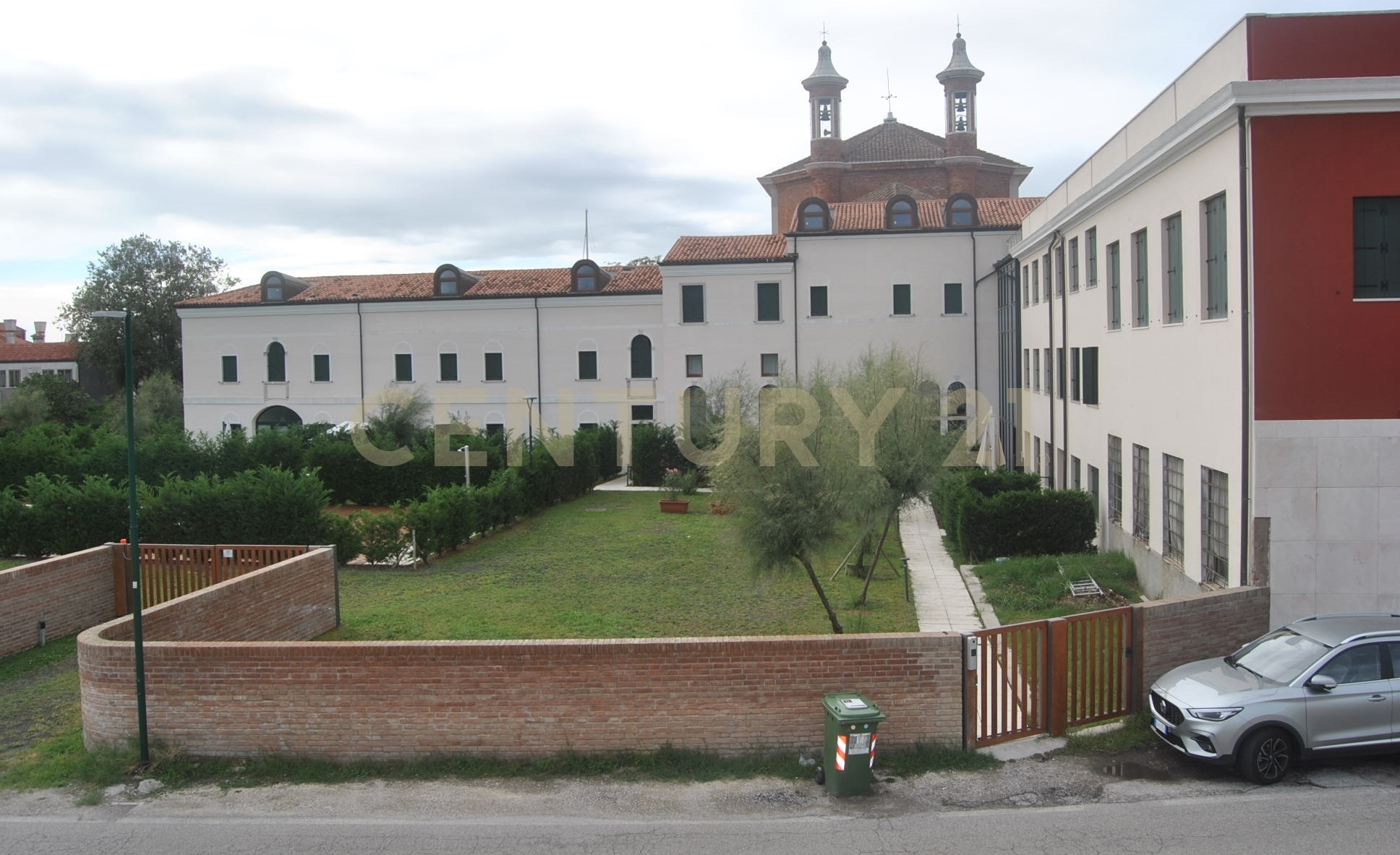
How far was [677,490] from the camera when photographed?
3030 centimetres

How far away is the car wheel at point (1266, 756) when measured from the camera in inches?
347

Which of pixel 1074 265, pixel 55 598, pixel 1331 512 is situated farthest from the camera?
pixel 1074 265

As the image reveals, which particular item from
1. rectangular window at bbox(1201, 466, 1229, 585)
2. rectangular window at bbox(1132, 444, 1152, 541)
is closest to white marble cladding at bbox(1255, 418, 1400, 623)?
rectangular window at bbox(1201, 466, 1229, 585)

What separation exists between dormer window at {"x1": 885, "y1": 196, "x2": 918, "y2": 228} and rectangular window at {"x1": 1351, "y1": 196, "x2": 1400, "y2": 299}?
2693 cm

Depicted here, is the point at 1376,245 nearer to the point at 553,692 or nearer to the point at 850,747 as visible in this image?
the point at 850,747

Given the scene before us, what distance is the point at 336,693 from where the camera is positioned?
951cm

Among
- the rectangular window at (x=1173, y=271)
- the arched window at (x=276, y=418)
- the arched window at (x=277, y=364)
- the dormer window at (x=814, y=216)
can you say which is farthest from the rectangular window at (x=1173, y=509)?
the arched window at (x=277, y=364)

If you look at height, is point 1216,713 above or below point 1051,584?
above

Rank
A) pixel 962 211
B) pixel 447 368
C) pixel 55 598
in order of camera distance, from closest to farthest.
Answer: pixel 55 598 < pixel 962 211 < pixel 447 368

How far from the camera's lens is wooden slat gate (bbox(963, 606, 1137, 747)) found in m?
9.59

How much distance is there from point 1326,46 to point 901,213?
2684 cm

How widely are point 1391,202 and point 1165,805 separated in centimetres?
800

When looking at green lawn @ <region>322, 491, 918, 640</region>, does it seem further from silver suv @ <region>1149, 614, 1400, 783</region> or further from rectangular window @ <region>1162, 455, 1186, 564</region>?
silver suv @ <region>1149, 614, 1400, 783</region>

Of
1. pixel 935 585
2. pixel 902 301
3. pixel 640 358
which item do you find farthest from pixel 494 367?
pixel 935 585
